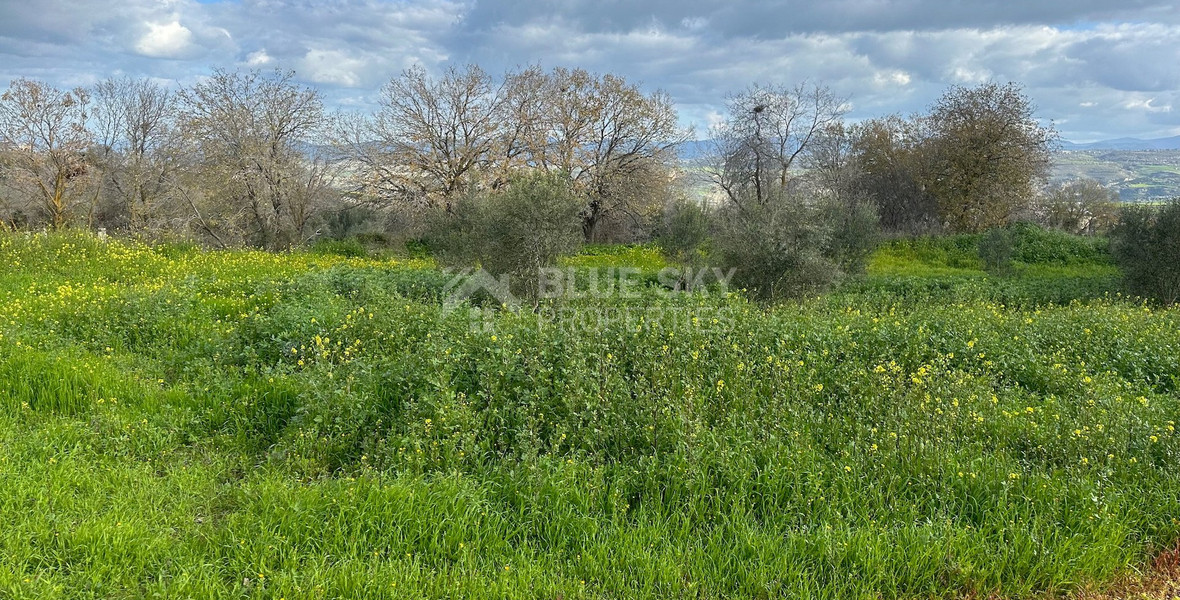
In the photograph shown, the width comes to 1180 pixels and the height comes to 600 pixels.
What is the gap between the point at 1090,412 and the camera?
4.56 m

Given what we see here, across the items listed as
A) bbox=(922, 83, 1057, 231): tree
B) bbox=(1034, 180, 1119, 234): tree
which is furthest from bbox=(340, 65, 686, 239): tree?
bbox=(1034, 180, 1119, 234): tree

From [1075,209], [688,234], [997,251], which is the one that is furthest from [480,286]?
[1075,209]

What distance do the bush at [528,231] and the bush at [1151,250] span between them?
12718 mm

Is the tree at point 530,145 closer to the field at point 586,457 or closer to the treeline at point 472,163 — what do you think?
the treeline at point 472,163

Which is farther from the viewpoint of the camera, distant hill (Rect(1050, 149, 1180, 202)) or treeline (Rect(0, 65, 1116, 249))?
distant hill (Rect(1050, 149, 1180, 202))

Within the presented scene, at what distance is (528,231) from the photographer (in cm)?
1109

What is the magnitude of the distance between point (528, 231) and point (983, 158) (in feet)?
78.0

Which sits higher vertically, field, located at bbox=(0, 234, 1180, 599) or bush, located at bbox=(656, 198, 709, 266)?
bush, located at bbox=(656, 198, 709, 266)

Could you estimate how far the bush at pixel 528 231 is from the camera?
1110 cm

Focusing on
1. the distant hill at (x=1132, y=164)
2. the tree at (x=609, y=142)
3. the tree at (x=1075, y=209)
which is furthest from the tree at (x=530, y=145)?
the distant hill at (x=1132, y=164)

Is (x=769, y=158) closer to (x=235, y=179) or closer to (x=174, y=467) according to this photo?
(x=235, y=179)

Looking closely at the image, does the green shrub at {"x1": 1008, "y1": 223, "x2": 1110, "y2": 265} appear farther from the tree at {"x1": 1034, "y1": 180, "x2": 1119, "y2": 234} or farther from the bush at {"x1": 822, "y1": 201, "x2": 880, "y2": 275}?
the tree at {"x1": 1034, "y1": 180, "x2": 1119, "y2": 234}

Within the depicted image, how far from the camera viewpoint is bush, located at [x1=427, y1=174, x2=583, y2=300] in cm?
1110

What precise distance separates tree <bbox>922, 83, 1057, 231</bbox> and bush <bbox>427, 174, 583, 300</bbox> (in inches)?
878
